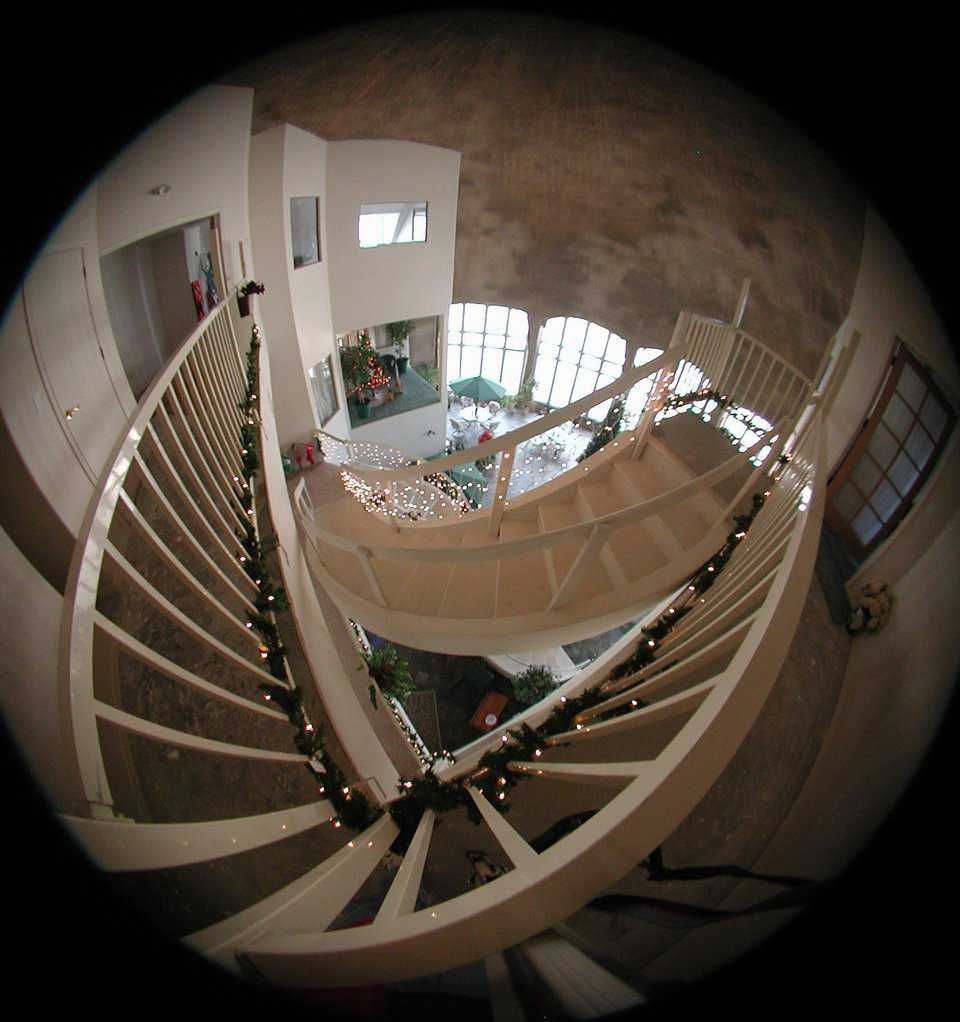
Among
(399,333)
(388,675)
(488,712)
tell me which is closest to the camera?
(388,675)

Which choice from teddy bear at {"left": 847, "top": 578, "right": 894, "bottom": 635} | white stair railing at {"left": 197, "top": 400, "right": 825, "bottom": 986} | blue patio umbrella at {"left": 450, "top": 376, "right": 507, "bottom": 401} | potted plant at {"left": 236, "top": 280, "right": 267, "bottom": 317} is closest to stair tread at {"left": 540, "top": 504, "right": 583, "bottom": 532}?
white stair railing at {"left": 197, "top": 400, "right": 825, "bottom": 986}

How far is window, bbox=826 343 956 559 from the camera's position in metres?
0.62

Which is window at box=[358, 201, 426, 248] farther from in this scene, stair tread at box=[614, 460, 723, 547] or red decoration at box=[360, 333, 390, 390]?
stair tread at box=[614, 460, 723, 547]

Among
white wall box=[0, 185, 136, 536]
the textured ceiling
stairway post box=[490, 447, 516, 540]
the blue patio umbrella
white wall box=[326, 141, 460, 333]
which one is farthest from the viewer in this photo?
the blue patio umbrella

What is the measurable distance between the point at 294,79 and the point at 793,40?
0.93 metres

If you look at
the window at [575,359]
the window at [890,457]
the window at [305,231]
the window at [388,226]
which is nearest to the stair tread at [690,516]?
the window at [575,359]

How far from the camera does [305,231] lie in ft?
11.3

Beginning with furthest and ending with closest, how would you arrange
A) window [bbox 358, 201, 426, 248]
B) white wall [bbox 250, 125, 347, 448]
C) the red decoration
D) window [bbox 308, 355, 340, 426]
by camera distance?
the red decoration → window [bbox 308, 355, 340, 426] → window [bbox 358, 201, 426, 248] → white wall [bbox 250, 125, 347, 448]

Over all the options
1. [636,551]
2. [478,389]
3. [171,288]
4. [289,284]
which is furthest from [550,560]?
[478,389]

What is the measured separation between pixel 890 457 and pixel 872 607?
268 mm

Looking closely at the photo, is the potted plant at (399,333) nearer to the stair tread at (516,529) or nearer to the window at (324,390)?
the window at (324,390)

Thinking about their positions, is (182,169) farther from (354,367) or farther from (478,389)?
(478,389)

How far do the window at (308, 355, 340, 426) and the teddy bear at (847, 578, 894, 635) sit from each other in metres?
4.20

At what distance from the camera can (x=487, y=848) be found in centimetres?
150
